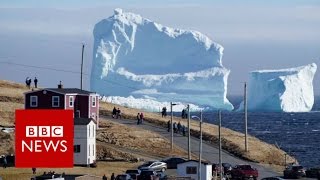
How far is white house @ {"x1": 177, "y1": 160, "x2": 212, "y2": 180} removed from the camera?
6131 centimetres

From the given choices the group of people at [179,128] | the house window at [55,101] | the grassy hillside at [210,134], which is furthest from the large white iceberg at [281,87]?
the house window at [55,101]

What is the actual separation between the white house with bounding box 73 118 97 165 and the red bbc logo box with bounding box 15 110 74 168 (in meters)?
36.2

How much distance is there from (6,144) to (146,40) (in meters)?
114

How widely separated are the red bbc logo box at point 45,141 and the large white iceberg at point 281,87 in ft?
469

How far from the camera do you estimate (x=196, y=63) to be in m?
184

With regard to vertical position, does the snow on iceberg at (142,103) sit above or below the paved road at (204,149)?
above

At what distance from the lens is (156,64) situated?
190125 millimetres

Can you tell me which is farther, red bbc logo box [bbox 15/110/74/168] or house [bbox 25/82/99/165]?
house [bbox 25/82/99/165]

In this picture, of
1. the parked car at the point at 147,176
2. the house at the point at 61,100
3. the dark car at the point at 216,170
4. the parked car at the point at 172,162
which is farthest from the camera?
the house at the point at 61,100

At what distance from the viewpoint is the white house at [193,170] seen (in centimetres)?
6131

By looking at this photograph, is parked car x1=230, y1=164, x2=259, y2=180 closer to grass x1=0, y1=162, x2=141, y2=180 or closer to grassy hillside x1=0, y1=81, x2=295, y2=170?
grass x1=0, y1=162, x2=141, y2=180

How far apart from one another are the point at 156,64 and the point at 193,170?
12828 cm

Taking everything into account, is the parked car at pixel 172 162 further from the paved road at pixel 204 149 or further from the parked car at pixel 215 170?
the paved road at pixel 204 149

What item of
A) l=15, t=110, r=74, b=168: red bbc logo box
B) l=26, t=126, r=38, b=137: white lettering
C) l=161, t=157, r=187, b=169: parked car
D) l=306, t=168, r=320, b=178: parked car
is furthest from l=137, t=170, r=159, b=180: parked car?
l=26, t=126, r=38, b=137: white lettering
